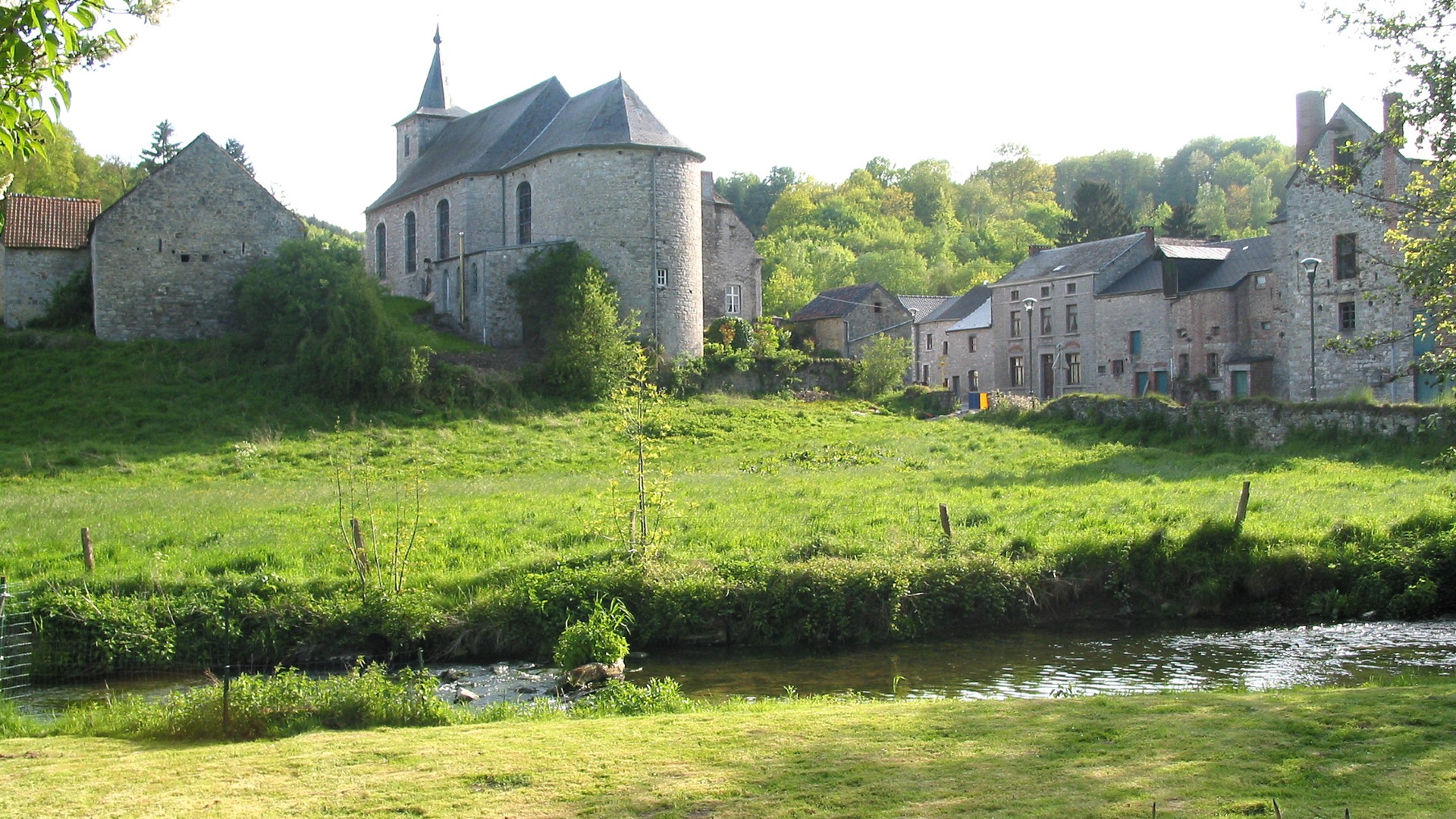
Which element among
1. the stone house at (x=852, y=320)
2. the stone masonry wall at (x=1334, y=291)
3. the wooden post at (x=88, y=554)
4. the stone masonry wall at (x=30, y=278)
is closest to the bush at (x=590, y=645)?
the wooden post at (x=88, y=554)

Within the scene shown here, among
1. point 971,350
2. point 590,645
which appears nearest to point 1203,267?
point 971,350

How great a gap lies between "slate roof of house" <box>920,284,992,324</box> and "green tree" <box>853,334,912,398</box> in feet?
46.2

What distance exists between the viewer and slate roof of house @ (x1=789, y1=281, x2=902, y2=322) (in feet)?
192

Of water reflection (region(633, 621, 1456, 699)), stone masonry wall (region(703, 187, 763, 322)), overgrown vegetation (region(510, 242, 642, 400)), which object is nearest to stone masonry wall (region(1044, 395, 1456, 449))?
water reflection (region(633, 621, 1456, 699))

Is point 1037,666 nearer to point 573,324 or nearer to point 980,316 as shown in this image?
point 573,324

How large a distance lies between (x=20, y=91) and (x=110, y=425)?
2790cm

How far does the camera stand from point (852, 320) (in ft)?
191

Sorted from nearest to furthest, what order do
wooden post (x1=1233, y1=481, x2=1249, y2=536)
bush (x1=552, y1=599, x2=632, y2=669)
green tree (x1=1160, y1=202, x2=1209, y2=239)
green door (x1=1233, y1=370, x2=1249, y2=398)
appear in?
1. bush (x1=552, y1=599, x2=632, y2=669)
2. wooden post (x1=1233, y1=481, x2=1249, y2=536)
3. green door (x1=1233, y1=370, x2=1249, y2=398)
4. green tree (x1=1160, y1=202, x2=1209, y2=239)

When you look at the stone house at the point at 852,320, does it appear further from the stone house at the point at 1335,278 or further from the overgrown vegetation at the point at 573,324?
the stone house at the point at 1335,278

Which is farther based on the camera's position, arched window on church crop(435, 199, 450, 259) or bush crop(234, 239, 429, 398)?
arched window on church crop(435, 199, 450, 259)

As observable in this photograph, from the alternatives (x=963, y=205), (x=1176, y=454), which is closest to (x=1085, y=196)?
(x=963, y=205)

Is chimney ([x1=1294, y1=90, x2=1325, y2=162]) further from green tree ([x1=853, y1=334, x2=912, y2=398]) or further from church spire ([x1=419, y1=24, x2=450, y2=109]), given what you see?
church spire ([x1=419, y1=24, x2=450, y2=109])

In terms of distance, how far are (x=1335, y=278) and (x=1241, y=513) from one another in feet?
77.4

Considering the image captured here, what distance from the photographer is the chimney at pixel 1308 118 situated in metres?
38.7
